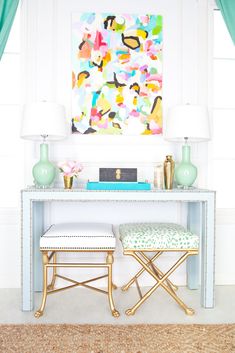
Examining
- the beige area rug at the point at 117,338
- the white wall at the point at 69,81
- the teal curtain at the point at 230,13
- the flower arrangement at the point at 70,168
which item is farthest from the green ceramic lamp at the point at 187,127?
the beige area rug at the point at 117,338

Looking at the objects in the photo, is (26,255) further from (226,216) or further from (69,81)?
(226,216)

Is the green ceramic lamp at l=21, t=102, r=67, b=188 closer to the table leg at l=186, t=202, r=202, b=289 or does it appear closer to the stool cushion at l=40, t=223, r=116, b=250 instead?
the stool cushion at l=40, t=223, r=116, b=250

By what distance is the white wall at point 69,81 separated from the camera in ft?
9.57

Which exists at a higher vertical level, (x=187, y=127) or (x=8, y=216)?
(x=187, y=127)

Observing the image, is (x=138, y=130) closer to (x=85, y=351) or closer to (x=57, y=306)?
(x=57, y=306)

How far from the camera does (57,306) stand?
248 centimetres

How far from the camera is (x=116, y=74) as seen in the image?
2.96m

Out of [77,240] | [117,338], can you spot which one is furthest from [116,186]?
[117,338]

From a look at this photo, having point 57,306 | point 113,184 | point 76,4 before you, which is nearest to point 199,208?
point 113,184

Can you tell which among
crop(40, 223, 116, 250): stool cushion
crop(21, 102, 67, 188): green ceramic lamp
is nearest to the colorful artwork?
crop(21, 102, 67, 188): green ceramic lamp

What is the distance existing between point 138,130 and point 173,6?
1.12 m

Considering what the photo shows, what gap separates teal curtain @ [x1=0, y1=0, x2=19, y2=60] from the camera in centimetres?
282

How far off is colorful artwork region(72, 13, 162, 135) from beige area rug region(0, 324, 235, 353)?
5.14ft

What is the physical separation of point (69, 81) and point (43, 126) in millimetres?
628
